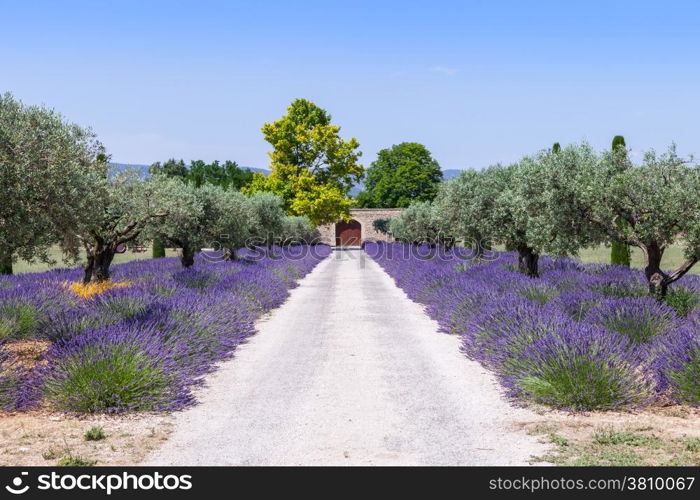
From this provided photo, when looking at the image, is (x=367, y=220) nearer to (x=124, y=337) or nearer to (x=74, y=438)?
(x=124, y=337)

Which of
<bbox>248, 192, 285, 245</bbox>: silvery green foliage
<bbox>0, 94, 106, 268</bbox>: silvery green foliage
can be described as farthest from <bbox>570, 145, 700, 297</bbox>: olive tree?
<bbox>248, 192, 285, 245</bbox>: silvery green foliage

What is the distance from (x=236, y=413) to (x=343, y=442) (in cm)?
166

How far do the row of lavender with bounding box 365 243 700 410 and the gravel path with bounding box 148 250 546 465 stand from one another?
0.50m

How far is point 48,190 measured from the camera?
28.7 ft

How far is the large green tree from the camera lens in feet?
281

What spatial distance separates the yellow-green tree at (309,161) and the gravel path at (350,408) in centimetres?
4311

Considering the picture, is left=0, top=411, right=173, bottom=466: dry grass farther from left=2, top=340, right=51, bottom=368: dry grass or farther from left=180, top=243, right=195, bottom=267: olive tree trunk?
left=180, top=243, right=195, bottom=267: olive tree trunk

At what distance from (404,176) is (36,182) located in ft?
259

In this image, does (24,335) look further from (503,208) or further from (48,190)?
(503,208)

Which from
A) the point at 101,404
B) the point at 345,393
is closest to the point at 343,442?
the point at 345,393

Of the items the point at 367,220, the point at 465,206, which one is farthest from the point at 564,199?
the point at 367,220

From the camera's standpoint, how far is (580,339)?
319 inches

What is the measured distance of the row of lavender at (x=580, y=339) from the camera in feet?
24.7

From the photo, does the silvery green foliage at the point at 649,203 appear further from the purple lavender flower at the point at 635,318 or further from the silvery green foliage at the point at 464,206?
the silvery green foliage at the point at 464,206
